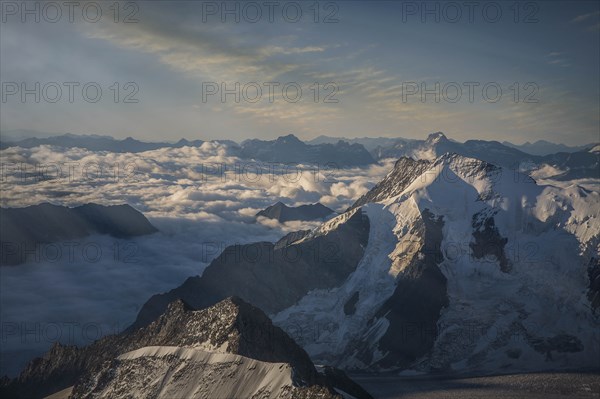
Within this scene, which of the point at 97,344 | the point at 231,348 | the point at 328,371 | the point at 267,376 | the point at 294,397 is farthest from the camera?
the point at 97,344

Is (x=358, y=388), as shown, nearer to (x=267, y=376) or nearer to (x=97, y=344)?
(x=267, y=376)

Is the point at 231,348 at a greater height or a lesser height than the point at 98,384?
greater

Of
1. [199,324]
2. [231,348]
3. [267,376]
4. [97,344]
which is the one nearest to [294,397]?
[267,376]

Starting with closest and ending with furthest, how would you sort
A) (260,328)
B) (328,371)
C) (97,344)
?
(260,328) < (328,371) < (97,344)

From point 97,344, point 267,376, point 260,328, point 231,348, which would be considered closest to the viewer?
point 267,376

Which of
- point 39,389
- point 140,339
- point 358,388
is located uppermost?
point 140,339

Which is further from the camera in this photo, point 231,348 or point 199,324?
point 199,324

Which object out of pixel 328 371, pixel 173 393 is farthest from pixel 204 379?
pixel 328 371

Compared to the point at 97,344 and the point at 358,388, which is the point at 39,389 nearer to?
the point at 97,344

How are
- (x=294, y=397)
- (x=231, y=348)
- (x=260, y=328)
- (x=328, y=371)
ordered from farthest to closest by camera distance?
(x=328, y=371) < (x=260, y=328) < (x=231, y=348) < (x=294, y=397)
